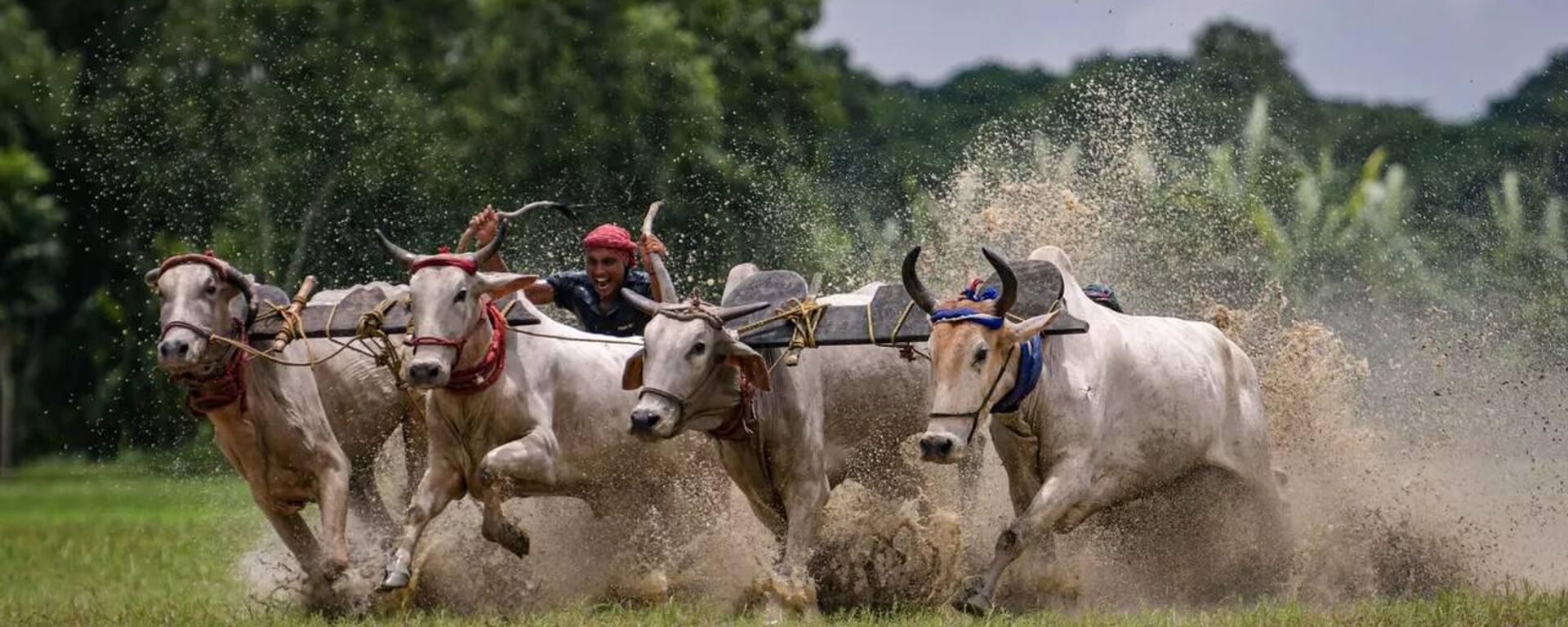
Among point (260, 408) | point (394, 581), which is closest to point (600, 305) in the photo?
point (260, 408)

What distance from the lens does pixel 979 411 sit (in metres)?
8.41

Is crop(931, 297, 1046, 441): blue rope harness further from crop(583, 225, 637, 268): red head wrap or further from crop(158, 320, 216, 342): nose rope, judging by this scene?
crop(158, 320, 216, 342): nose rope

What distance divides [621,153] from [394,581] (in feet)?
44.8

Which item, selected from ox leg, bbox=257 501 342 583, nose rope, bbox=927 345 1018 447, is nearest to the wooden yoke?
ox leg, bbox=257 501 342 583

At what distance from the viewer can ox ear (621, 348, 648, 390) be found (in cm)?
912

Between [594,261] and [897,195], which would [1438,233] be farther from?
[594,261]

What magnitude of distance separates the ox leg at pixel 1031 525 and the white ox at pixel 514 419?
1706mm

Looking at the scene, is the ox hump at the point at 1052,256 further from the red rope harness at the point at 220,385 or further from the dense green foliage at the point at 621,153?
the dense green foliage at the point at 621,153

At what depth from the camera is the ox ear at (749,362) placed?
897 centimetres

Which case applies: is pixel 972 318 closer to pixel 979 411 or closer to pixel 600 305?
pixel 979 411

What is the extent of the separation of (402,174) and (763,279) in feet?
34.5

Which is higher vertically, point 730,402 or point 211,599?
point 730,402

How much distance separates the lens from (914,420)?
10047 millimetres

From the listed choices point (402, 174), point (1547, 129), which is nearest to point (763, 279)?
point (402, 174)
